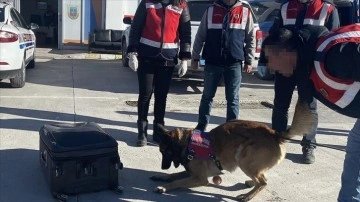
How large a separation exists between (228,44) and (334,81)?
7.75ft

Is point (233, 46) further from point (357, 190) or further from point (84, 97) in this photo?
point (84, 97)

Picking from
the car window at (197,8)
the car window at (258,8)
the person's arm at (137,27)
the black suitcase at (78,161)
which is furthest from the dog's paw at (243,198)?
the car window at (258,8)

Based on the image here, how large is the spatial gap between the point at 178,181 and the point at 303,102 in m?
1.47

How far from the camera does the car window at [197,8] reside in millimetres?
8740

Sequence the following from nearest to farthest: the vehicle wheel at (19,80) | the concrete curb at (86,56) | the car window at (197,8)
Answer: the vehicle wheel at (19,80) < the car window at (197,8) < the concrete curb at (86,56)

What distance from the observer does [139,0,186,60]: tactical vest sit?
4.95m

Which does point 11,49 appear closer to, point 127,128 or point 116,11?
point 127,128

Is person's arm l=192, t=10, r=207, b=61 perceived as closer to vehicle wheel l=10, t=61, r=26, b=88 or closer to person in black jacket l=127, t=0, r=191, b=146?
person in black jacket l=127, t=0, r=191, b=146

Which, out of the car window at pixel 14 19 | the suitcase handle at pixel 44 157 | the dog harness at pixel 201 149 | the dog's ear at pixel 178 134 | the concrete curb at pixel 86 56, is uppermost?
the car window at pixel 14 19

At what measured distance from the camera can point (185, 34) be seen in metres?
5.19

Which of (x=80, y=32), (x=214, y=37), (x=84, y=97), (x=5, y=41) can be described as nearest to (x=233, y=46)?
(x=214, y=37)

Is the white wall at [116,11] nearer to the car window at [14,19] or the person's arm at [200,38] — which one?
the car window at [14,19]

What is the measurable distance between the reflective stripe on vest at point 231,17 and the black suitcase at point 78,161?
5.92ft

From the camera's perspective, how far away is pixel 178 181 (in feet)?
13.2
